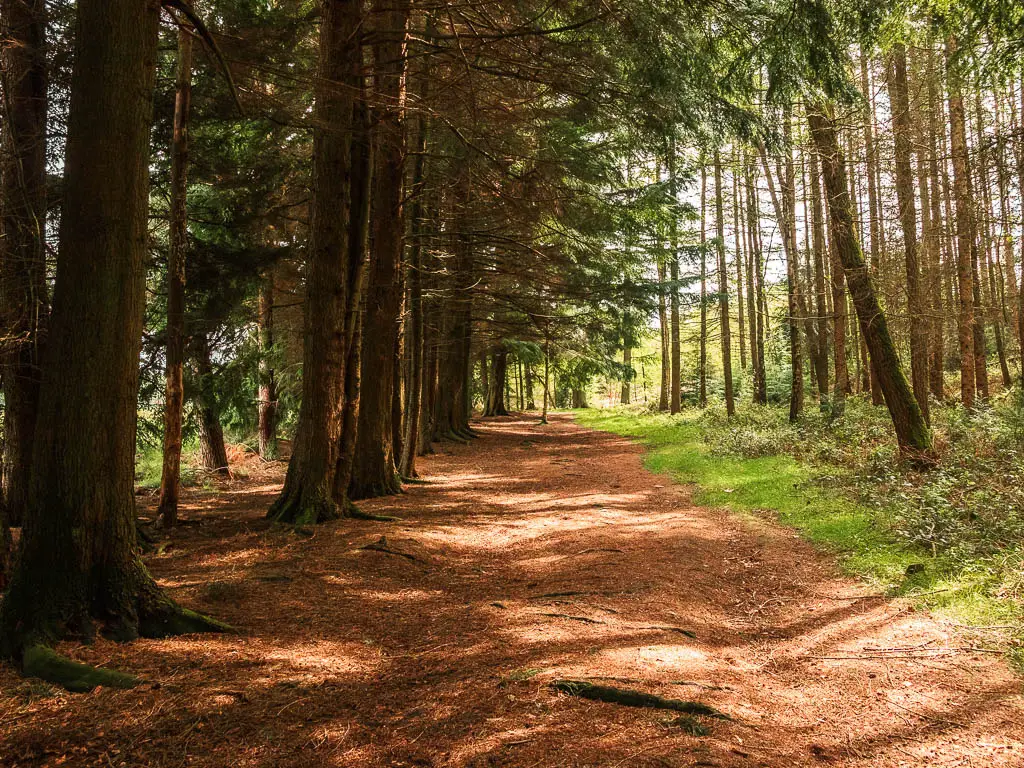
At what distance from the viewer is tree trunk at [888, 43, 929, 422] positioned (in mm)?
11977

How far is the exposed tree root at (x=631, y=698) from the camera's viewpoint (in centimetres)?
330

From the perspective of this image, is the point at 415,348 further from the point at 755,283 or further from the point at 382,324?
the point at 755,283

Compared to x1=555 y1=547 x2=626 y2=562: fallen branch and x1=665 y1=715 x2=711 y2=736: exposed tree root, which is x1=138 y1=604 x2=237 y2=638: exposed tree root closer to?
x1=665 y1=715 x2=711 y2=736: exposed tree root

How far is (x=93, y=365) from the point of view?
3.90 metres

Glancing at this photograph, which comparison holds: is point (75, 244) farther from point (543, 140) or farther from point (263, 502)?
point (543, 140)

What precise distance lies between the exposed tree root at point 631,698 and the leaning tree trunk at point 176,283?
6091mm

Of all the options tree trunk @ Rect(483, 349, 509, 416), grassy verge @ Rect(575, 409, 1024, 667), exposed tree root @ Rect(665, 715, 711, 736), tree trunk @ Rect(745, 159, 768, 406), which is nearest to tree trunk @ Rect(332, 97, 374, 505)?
grassy verge @ Rect(575, 409, 1024, 667)

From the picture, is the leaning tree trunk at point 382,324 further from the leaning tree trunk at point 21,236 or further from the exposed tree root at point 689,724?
the exposed tree root at point 689,724

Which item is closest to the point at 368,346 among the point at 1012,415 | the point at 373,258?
the point at 373,258

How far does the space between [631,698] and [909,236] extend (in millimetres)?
12325

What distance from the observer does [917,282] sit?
485 inches

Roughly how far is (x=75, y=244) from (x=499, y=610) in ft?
13.4

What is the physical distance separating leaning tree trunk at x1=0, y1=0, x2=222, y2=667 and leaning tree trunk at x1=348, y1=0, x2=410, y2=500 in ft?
19.2

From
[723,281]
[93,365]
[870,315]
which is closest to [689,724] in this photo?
[93,365]
